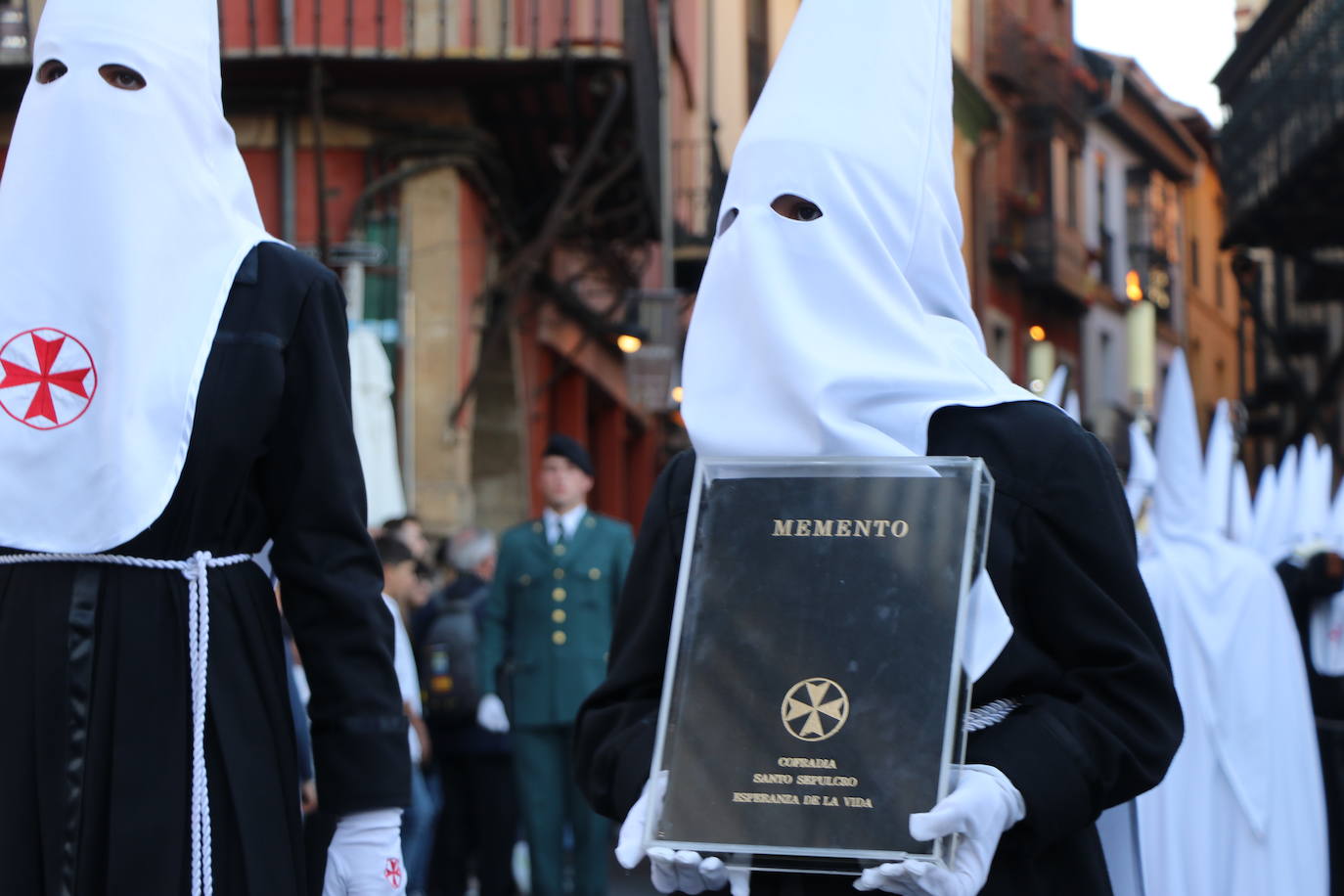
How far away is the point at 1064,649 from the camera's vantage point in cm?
255

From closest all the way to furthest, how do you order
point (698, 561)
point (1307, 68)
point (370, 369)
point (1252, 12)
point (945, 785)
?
point (945, 785), point (698, 561), point (370, 369), point (1307, 68), point (1252, 12)

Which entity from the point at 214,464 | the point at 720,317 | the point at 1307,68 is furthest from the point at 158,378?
the point at 1307,68

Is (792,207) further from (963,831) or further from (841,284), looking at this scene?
(963,831)

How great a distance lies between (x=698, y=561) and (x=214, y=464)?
0.72 meters

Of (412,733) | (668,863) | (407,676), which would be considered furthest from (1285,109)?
(668,863)

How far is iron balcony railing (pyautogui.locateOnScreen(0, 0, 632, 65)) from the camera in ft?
38.9

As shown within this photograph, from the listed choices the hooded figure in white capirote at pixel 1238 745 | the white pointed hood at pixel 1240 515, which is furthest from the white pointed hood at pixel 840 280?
the white pointed hood at pixel 1240 515

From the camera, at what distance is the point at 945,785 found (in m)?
2.25

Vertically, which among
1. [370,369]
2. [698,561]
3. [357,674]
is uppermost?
[698,561]

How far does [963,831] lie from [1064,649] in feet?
1.27

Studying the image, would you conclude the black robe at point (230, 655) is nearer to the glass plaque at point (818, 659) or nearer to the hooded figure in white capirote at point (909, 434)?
the hooded figure in white capirote at point (909, 434)

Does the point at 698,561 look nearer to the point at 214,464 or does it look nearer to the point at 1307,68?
the point at 214,464

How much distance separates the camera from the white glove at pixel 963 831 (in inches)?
86.7

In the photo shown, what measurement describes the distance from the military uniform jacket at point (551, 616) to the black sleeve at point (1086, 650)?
572 cm
